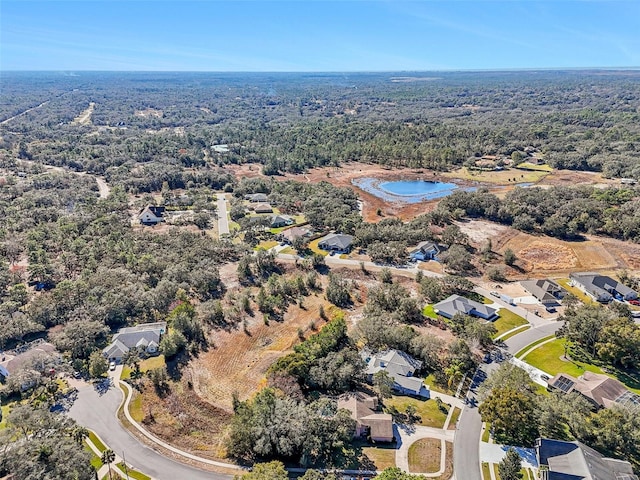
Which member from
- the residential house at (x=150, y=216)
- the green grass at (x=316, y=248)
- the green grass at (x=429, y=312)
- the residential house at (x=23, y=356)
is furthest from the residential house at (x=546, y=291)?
the residential house at (x=150, y=216)

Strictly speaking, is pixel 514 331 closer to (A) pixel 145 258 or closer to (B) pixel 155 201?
(A) pixel 145 258

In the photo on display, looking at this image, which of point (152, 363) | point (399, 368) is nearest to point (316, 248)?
point (399, 368)

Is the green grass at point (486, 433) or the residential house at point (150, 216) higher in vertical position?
the residential house at point (150, 216)

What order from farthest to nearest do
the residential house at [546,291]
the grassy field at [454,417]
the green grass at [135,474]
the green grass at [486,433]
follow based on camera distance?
the residential house at [546,291] < the grassy field at [454,417] < the green grass at [486,433] < the green grass at [135,474]

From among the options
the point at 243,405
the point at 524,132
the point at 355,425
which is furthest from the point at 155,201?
the point at 524,132

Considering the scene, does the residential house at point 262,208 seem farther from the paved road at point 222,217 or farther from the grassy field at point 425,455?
the grassy field at point 425,455

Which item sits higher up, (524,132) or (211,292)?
(524,132)

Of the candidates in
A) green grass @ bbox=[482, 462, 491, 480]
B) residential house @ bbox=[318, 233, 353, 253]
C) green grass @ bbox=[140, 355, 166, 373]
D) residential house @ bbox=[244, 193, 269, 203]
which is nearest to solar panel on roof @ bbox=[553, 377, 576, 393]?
green grass @ bbox=[482, 462, 491, 480]
